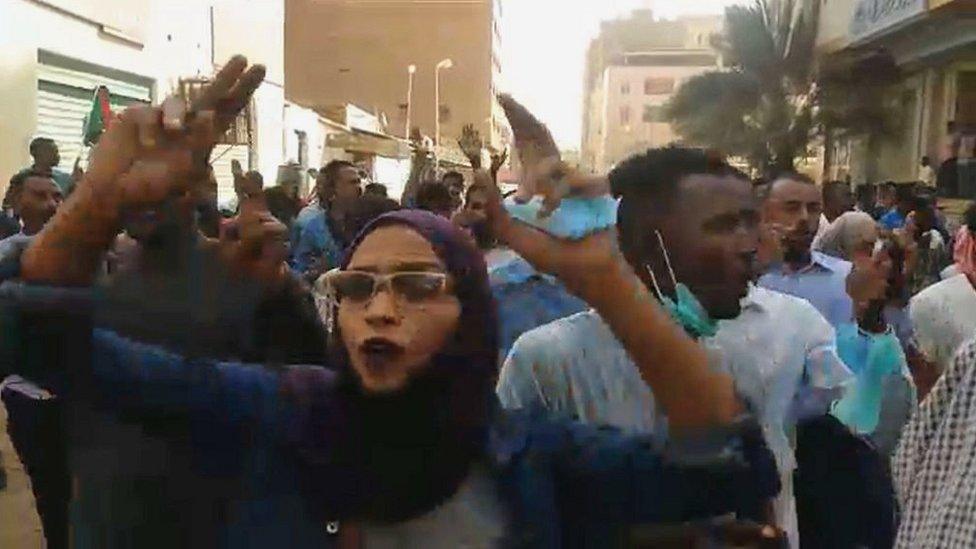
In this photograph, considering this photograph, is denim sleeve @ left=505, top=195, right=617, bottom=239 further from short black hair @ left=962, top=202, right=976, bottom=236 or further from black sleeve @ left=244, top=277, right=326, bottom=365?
short black hair @ left=962, top=202, right=976, bottom=236

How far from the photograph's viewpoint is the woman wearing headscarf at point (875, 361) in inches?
141

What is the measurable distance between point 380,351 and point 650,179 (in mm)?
894

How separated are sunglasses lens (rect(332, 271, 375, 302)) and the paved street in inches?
147

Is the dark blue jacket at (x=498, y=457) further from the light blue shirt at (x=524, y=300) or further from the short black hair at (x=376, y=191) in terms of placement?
the short black hair at (x=376, y=191)

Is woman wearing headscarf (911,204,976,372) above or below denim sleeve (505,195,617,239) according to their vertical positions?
below

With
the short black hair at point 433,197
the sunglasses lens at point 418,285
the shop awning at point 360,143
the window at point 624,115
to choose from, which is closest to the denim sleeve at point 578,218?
the sunglasses lens at point 418,285

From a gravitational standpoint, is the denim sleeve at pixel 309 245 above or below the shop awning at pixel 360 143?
below

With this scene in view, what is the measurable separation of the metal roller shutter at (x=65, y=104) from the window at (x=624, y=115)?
10653 cm

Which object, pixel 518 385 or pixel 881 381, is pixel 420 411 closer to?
pixel 518 385

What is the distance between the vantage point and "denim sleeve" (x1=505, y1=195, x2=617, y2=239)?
1761 mm

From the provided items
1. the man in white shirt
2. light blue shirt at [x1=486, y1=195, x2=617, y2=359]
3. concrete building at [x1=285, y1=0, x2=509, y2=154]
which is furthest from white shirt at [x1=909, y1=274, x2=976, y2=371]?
concrete building at [x1=285, y1=0, x2=509, y2=154]

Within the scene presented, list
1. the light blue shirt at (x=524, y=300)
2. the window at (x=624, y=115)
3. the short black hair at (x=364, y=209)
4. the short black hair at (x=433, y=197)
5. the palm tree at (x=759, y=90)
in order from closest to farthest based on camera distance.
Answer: the light blue shirt at (x=524, y=300) → the short black hair at (x=364, y=209) → the short black hair at (x=433, y=197) → the palm tree at (x=759, y=90) → the window at (x=624, y=115)

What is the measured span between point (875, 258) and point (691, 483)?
2.52 meters

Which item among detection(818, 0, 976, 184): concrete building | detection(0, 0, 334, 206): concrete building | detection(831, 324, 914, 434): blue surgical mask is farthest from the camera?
detection(818, 0, 976, 184): concrete building
